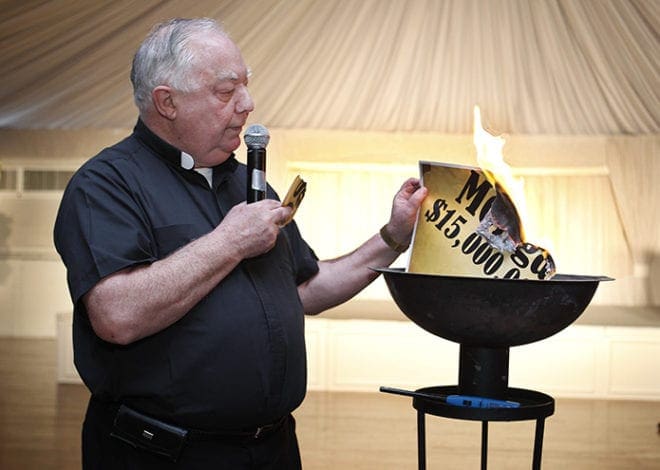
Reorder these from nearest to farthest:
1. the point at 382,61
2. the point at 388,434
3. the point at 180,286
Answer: the point at 180,286
the point at 388,434
the point at 382,61

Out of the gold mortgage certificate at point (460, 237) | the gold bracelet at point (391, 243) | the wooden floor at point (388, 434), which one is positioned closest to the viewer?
the gold mortgage certificate at point (460, 237)

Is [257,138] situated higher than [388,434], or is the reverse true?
[257,138]

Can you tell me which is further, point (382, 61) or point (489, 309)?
point (382, 61)

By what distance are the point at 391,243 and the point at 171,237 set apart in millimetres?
547

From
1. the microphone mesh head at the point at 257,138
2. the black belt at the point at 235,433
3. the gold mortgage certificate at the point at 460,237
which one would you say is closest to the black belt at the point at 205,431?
the black belt at the point at 235,433

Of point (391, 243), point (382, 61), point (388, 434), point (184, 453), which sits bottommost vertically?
point (388, 434)

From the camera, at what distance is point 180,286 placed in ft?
5.50

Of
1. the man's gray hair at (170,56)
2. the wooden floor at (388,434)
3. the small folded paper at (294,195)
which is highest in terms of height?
the man's gray hair at (170,56)

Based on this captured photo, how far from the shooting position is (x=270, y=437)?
6.24ft

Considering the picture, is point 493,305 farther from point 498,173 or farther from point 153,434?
point 153,434

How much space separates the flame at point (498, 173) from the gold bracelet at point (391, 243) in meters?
0.27

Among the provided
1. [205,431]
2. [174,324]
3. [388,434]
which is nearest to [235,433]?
[205,431]

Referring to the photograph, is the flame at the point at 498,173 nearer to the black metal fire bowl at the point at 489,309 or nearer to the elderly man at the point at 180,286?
the black metal fire bowl at the point at 489,309

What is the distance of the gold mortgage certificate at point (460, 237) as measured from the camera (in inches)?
75.1
